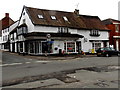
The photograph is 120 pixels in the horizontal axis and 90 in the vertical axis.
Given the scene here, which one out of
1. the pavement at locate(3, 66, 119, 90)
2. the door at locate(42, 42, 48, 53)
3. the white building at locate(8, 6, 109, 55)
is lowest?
the pavement at locate(3, 66, 119, 90)

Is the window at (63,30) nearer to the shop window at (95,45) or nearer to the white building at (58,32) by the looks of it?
the white building at (58,32)

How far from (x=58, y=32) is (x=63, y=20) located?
342 centimetres

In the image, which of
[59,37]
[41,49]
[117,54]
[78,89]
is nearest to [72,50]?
[59,37]

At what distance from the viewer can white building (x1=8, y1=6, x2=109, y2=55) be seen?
23.5 metres

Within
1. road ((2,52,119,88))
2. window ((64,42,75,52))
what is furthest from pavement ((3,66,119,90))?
window ((64,42,75,52))

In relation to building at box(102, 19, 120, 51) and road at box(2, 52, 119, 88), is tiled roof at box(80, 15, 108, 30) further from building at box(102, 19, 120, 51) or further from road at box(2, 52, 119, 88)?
road at box(2, 52, 119, 88)

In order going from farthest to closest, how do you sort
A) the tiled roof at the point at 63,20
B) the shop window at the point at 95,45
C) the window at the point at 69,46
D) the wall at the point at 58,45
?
the shop window at the point at 95,45, the window at the point at 69,46, the tiled roof at the point at 63,20, the wall at the point at 58,45

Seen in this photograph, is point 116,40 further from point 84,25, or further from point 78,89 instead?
point 78,89

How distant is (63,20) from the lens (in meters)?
27.5

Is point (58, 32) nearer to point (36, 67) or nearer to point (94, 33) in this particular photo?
point (94, 33)

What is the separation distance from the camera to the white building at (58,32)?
2345cm

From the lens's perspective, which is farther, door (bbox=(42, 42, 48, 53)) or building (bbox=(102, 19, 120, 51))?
building (bbox=(102, 19, 120, 51))

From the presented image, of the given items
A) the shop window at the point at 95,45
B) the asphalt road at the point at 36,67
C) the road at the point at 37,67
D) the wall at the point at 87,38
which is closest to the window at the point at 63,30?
the wall at the point at 87,38

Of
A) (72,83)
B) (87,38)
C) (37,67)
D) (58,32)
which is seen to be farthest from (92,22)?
(72,83)
